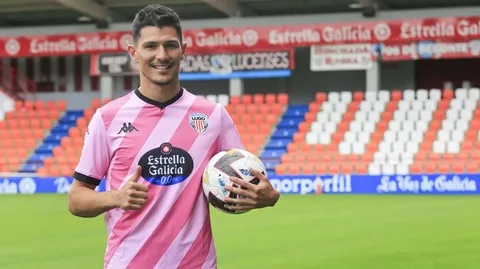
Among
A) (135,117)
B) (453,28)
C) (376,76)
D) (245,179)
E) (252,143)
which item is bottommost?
(252,143)

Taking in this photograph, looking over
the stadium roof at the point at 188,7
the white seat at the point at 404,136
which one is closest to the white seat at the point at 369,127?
the white seat at the point at 404,136

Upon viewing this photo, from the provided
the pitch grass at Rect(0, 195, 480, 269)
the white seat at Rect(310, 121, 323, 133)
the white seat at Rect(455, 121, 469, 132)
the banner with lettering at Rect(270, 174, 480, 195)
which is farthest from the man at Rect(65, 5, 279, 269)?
the white seat at Rect(310, 121, 323, 133)

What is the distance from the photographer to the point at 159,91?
3.47 meters

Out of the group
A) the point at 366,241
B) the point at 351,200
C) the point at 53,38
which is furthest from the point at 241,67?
the point at 366,241

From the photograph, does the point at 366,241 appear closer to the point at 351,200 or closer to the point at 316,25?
the point at 351,200

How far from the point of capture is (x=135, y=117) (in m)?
3.48

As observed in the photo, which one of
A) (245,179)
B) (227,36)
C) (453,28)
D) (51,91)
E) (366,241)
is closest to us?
(245,179)

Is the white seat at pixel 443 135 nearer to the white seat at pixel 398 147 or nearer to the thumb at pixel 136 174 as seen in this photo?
the white seat at pixel 398 147

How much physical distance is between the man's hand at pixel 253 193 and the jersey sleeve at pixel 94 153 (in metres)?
0.55

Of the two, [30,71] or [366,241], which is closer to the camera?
[366,241]

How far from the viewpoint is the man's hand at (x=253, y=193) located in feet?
11.0

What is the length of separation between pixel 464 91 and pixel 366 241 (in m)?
16.1

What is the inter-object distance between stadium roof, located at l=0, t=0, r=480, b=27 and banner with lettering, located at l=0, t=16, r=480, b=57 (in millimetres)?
820

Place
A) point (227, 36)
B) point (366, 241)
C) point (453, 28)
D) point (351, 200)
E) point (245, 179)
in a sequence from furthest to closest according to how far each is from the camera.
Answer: point (227, 36)
point (453, 28)
point (351, 200)
point (366, 241)
point (245, 179)
